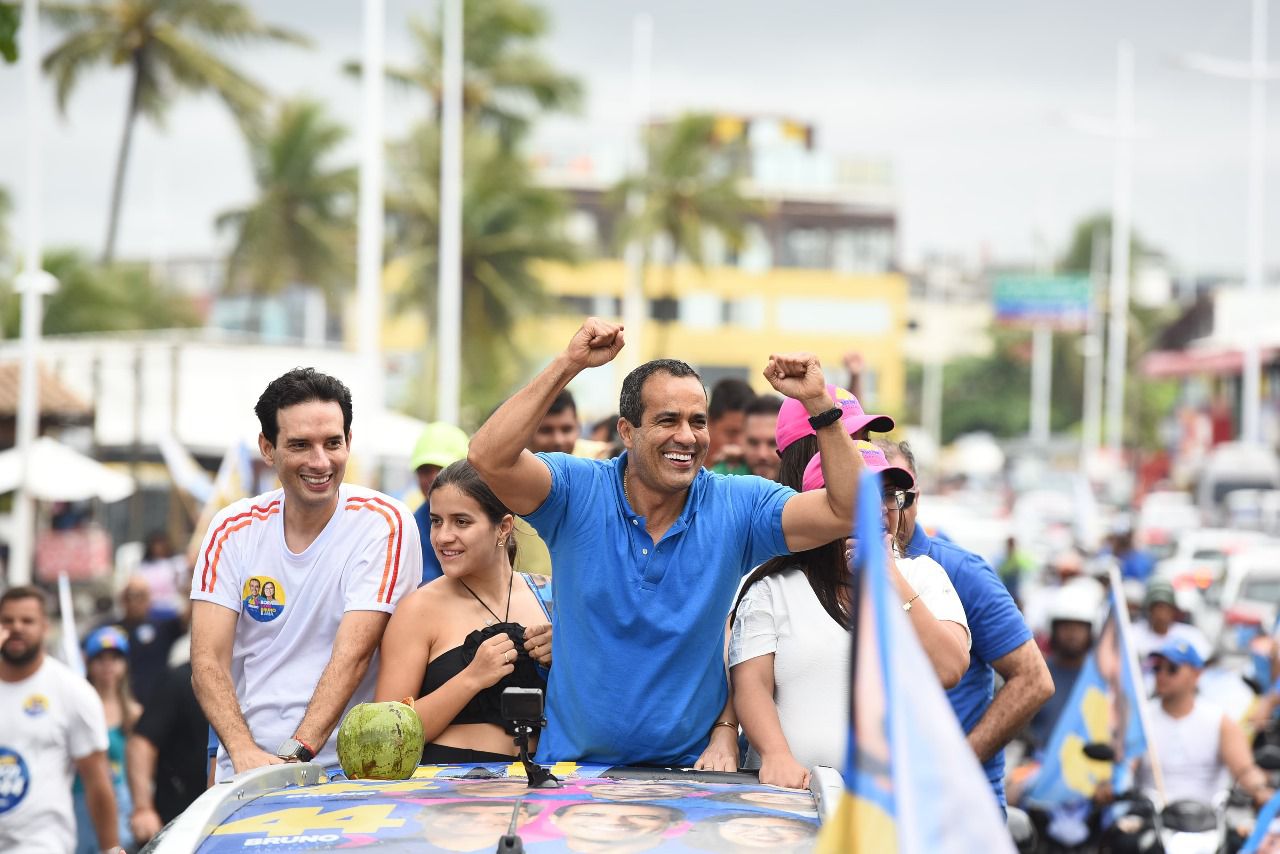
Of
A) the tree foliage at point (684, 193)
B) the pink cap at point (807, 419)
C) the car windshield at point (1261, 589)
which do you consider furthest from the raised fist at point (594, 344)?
the tree foliage at point (684, 193)

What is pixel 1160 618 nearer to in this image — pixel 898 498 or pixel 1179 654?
pixel 1179 654

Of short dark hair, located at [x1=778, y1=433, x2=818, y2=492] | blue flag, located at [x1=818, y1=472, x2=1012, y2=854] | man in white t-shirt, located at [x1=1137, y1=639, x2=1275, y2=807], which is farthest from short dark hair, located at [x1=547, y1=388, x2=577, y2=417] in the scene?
blue flag, located at [x1=818, y1=472, x2=1012, y2=854]

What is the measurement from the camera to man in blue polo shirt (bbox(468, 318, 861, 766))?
4.88 meters

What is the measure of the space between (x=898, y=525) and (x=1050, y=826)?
4.73 m

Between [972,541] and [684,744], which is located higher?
[684,744]

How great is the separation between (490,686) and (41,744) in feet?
11.9

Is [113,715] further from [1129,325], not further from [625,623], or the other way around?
[1129,325]

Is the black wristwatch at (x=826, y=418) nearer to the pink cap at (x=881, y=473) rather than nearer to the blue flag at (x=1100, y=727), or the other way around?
the pink cap at (x=881, y=473)

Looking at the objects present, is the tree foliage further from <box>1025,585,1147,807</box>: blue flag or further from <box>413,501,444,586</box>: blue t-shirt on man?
<box>413,501,444,586</box>: blue t-shirt on man

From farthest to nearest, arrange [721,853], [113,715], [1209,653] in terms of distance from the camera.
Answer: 1. [1209,653]
2. [113,715]
3. [721,853]

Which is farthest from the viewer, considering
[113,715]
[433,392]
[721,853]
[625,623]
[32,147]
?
[433,392]

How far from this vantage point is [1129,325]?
94688 millimetres

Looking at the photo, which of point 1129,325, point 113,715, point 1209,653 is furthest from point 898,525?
point 1129,325

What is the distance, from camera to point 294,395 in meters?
5.50
